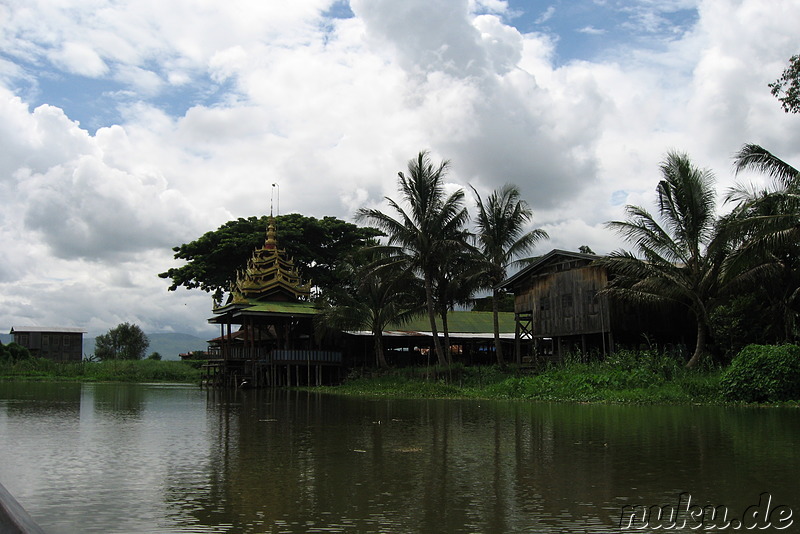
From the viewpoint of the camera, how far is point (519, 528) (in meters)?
6.36

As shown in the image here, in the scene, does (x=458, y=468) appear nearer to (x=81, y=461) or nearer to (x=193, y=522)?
(x=193, y=522)

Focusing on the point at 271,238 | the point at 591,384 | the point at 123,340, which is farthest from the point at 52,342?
the point at 591,384

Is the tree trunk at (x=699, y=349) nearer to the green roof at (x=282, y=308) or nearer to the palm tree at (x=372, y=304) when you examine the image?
the palm tree at (x=372, y=304)

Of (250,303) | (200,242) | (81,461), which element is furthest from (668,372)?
(200,242)

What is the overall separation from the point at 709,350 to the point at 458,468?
20.8m

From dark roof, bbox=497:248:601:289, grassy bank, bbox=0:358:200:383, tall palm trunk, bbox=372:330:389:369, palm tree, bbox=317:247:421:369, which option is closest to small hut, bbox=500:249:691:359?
dark roof, bbox=497:248:601:289

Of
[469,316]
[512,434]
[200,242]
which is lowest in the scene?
[512,434]

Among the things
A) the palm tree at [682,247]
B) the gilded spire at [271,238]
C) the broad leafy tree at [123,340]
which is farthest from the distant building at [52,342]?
the palm tree at [682,247]

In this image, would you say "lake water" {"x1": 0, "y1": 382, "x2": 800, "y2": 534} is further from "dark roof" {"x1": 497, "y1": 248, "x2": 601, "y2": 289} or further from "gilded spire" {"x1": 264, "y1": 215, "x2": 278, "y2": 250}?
"gilded spire" {"x1": 264, "y1": 215, "x2": 278, "y2": 250}

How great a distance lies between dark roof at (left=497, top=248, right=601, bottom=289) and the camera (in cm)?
3031

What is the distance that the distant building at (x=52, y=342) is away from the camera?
7225cm

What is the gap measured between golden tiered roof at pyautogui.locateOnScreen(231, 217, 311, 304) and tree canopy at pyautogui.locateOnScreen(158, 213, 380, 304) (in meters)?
4.31

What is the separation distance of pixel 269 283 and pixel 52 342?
145ft

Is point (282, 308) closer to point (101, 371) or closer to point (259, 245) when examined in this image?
point (259, 245)
